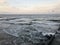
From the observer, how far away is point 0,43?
403cm

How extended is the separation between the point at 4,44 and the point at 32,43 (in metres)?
1.04

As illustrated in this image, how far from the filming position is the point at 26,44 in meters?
4.14

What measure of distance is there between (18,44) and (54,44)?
134 centimetres

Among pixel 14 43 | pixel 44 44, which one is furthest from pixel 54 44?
pixel 14 43

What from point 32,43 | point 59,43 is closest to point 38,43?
point 32,43

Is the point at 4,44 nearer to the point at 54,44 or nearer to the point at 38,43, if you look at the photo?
the point at 38,43

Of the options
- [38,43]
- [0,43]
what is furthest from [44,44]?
[0,43]

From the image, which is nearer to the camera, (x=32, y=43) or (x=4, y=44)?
(x=4, y=44)

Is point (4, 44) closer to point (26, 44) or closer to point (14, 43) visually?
point (14, 43)

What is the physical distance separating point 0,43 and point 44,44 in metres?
1.59

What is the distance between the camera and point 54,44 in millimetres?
4125

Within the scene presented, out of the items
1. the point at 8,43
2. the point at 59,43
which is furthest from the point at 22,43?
the point at 59,43

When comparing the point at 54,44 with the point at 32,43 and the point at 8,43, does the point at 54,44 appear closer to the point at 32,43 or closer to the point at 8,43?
the point at 32,43

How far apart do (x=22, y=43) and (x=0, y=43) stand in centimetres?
82
